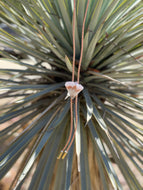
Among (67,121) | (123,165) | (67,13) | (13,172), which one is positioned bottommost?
(13,172)

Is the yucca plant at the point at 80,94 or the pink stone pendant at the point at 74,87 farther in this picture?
the yucca plant at the point at 80,94

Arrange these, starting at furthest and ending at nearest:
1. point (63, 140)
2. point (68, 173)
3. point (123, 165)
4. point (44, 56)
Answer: point (44, 56) → point (63, 140) → point (123, 165) → point (68, 173)

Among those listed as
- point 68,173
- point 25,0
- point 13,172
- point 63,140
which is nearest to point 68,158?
point 68,173

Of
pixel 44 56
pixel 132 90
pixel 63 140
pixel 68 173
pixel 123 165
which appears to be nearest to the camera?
pixel 68 173

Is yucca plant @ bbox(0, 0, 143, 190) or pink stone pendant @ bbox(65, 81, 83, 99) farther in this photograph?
yucca plant @ bbox(0, 0, 143, 190)

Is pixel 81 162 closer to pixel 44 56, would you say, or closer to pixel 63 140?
pixel 63 140

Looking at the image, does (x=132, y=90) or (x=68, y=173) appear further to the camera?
(x=132, y=90)

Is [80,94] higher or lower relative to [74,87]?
lower

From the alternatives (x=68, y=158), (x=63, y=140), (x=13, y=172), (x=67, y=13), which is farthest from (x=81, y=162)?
(x=67, y=13)

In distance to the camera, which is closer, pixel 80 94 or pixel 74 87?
pixel 74 87

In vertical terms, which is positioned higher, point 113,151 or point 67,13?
point 67,13
